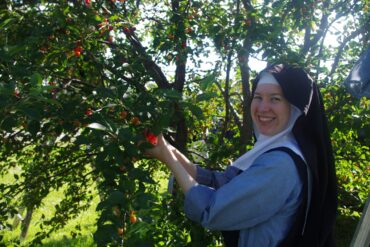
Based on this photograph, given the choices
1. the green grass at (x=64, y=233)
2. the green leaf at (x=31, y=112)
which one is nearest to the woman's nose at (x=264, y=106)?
the green leaf at (x=31, y=112)

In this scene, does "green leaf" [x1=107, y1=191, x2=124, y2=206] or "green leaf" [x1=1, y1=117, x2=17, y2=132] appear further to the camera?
"green leaf" [x1=1, y1=117, x2=17, y2=132]

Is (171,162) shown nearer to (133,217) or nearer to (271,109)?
(133,217)

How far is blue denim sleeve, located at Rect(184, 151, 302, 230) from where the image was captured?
1.46 m

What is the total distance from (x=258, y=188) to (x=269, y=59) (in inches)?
53.0

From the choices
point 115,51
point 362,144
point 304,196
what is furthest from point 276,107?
point 362,144

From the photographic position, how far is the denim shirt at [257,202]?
57.5 inches

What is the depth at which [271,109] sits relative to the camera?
1636 mm

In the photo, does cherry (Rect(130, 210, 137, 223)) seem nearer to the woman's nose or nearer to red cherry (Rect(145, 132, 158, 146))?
red cherry (Rect(145, 132, 158, 146))

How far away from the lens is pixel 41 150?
3105 millimetres

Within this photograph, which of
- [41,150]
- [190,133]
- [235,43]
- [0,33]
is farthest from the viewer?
[190,133]

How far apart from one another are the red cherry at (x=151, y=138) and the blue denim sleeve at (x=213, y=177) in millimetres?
362

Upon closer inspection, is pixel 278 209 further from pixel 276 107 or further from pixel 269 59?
pixel 269 59

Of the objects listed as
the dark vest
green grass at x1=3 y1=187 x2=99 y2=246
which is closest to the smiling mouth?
the dark vest

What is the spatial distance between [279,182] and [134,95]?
0.67 meters
